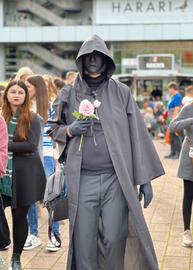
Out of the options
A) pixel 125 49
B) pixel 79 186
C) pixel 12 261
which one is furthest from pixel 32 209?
pixel 125 49

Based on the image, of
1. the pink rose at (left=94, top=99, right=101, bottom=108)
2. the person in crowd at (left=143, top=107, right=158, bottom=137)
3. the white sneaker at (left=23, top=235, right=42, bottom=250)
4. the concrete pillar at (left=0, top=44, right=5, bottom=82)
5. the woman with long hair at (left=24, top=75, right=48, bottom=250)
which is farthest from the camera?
the concrete pillar at (left=0, top=44, right=5, bottom=82)

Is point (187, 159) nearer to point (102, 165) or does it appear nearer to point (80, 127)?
point (102, 165)

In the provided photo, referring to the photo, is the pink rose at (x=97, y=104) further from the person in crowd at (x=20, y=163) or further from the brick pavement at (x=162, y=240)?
the brick pavement at (x=162, y=240)

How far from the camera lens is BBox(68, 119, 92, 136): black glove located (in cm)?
424

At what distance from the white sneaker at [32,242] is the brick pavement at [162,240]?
69 mm

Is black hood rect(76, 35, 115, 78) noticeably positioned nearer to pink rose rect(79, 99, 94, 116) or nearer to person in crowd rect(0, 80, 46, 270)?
pink rose rect(79, 99, 94, 116)

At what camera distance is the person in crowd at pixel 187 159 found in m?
6.13

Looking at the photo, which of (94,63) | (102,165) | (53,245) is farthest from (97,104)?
(53,245)

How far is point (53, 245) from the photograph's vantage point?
621cm

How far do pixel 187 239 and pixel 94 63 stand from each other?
2802 millimetres

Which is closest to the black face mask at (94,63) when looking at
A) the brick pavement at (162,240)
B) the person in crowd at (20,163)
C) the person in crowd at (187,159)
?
the person in crowd at (20,163)

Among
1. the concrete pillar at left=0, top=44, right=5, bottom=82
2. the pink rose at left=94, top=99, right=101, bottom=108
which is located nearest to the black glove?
the pink rose at left=94, top=99, right=101, bottom=108

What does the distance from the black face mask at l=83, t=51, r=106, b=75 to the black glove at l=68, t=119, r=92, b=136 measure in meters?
0.42

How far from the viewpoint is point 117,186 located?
4344 millimetres
